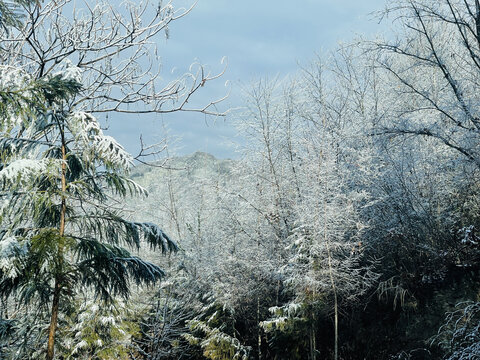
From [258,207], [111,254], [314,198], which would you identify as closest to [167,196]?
[258,207]

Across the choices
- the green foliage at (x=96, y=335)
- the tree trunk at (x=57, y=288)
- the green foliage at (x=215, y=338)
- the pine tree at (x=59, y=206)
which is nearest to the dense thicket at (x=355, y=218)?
the green foliage at (x=215, y=338)

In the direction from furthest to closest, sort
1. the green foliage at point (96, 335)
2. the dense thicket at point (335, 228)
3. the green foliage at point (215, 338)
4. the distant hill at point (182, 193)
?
the distant hill at point (182, 193) < the green foliage at point (215, 338) < the green foliage at point (96, 335) < the dense thicket at point (335, 228)

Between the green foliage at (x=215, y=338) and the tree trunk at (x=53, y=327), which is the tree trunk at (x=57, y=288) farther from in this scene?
the green foliage at (x=215, y=338)

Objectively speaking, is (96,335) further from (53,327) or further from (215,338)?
(53,327)

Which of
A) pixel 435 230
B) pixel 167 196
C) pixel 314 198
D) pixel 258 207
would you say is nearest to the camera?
Result: pixel 435 230

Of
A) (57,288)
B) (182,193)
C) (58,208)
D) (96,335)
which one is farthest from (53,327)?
(182,193)

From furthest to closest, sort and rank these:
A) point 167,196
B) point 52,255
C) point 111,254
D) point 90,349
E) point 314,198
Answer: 1. point 167,196
2. point 90,349
3. point 314,198
4. point 111,254
5. point 52,255

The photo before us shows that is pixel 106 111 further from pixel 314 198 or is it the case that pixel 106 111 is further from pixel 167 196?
pixel 167 196

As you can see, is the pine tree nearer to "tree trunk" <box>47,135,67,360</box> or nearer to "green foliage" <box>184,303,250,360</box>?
"tree trunk" <box>47,135,67,360</box>

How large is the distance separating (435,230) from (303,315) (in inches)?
146

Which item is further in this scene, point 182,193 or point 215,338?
point 182,193

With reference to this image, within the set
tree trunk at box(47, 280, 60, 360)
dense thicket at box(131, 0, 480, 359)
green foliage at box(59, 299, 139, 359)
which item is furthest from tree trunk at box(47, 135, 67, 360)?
Answer: green foliage at box(59, 299, 139, 359)

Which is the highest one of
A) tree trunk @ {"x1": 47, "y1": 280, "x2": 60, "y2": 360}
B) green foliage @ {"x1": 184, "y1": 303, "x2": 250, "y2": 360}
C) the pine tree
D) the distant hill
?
the distant hill

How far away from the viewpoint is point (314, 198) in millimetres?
9305
